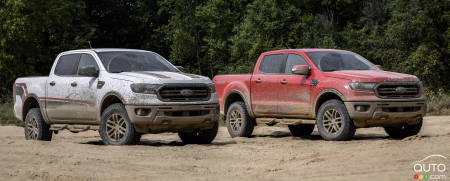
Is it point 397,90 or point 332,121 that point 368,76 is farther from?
point 332,121

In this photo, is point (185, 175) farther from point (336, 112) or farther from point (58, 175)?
point (336, 112)

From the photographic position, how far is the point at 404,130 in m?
13.1

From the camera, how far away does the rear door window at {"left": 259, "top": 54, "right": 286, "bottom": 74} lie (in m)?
14.2

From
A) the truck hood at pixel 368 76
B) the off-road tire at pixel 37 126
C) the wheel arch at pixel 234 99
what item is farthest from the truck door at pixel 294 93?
the off-road tire at pixel 37 126

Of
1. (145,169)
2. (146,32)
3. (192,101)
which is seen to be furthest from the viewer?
(146,32)

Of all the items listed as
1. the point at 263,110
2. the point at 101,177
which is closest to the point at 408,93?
the point at 263,110

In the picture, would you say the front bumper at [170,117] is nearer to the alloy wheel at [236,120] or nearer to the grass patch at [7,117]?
the alloy wheel at [236,120]

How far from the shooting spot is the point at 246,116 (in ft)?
48.5

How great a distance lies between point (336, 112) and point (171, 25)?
49942mm

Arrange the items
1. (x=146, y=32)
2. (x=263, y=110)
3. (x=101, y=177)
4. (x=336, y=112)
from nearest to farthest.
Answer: (x=101, y=177)
(x=336, y=112)
(x=263, y=110)
(x=146, y=32)

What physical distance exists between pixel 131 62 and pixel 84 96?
3.41 ft

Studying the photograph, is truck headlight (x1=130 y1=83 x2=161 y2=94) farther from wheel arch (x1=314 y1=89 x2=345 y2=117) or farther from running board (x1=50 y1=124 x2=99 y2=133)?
wheel arch (x1=314 y1=89 x2=345 y2=117)

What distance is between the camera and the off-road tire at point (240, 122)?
48.6 feet

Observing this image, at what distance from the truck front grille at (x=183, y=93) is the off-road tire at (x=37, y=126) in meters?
3.18
